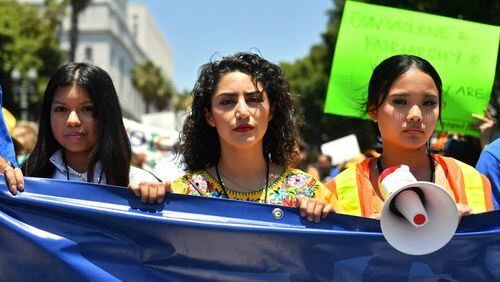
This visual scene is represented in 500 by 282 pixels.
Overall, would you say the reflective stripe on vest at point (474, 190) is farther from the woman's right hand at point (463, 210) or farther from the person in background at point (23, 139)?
the person in background at point (23, 139)

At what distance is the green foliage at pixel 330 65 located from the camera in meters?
15.7

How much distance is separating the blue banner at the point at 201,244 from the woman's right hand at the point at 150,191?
0.12 ft

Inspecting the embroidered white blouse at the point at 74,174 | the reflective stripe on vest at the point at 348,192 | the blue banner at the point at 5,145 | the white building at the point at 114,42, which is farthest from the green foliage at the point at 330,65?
the white building at the point at 114,42

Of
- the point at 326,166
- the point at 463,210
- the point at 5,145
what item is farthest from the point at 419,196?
the point at 326,166

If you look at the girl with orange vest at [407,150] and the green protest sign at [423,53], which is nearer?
the girl with orange vest at [407,150]

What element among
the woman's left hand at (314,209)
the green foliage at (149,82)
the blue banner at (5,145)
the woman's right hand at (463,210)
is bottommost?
the woman's left hand at (314,209)

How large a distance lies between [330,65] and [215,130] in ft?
74.9

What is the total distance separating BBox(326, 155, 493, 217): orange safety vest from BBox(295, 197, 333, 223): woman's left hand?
24 centimetres

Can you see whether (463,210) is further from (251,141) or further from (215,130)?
(215,130)

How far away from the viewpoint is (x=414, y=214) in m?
2.20

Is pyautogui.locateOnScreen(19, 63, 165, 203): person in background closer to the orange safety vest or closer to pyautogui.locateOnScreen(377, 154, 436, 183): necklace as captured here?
the orange safety vest

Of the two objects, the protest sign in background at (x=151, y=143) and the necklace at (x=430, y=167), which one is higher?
the necklace at (x=430, y=167)

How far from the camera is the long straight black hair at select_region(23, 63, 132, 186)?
3.12 m

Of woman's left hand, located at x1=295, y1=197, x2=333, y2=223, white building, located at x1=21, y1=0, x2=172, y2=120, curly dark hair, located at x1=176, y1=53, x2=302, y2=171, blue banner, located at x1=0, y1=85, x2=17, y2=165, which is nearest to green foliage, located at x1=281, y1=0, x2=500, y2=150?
curly dark hair, located at x1=176, y1=53, x2=302, y2=171
